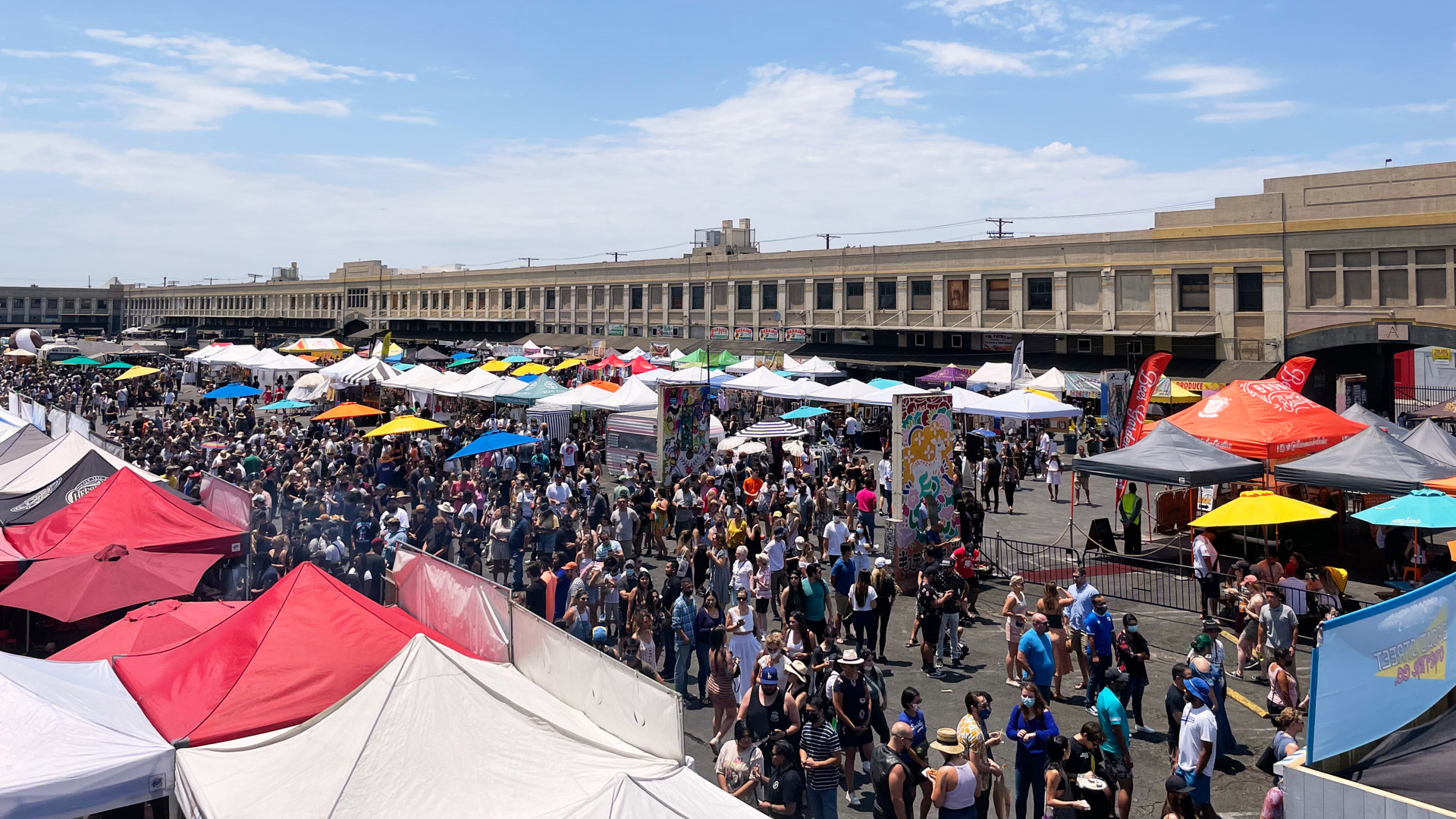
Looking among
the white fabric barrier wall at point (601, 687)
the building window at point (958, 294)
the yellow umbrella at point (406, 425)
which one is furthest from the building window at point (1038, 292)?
the white fabric barrier wall at point (601, 687)

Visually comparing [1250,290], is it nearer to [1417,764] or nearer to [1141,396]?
[1141,396]

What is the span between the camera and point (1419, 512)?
45.8ft

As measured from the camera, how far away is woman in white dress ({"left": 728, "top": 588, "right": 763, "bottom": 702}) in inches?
393

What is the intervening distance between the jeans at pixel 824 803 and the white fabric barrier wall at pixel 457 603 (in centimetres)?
333

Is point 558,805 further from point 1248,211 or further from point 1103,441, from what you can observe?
point 1248,211

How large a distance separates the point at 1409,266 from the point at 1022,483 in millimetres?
17846

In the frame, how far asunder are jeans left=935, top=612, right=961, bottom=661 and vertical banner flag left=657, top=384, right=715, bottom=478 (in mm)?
11601

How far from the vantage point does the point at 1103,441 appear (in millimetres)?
29375

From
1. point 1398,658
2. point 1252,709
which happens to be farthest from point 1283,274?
point 1398,658

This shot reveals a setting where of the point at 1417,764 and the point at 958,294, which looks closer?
the point at 1417,764

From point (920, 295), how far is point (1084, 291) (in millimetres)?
8369

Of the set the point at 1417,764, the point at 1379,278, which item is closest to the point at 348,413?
the point at 1417,764

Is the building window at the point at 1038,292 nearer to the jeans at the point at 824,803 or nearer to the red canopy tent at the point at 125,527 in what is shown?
the red canopy tent at the point at 125,527

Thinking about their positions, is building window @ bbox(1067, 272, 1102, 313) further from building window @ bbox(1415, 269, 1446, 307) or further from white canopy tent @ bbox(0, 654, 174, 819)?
white canopy tent @ bbox(0, 654, 174, 819)
